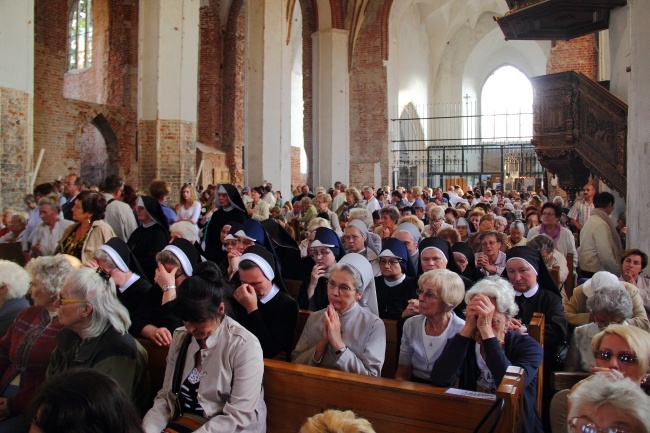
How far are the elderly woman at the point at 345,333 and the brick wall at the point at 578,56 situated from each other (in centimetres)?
1633

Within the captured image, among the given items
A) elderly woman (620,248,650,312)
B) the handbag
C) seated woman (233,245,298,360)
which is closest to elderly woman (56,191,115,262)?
seated woman (233,245,298,360)

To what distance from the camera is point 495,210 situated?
38.6ft

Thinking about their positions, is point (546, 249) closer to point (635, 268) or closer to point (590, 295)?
point (635, 268)

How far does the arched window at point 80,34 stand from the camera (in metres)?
21.4

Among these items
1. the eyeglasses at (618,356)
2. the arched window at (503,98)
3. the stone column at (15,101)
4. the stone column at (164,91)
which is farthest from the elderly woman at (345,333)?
the arched window at (503,98)

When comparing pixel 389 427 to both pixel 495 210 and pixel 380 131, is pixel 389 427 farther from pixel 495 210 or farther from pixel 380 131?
pixel 380 131

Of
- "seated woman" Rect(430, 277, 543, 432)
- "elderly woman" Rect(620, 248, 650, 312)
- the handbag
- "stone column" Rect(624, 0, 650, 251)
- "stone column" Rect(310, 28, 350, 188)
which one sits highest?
"stone column" Rect(310, 28, 350, 188)

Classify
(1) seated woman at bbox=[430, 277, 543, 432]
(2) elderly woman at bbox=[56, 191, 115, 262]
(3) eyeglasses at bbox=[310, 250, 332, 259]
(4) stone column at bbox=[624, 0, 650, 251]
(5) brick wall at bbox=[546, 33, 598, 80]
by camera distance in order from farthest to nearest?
(5) brick wall at bbox=[546, 33, 598, 80] → (4) stone column at bbox=[624, 0, 650, 251] → (2) elderly woman at bbox=[56, 191, 115, 262] → (3) eyeglasses at bbox=[310, 250, 332, 259] → (1) seated woman at bbox=[430, 277, 543, 432]

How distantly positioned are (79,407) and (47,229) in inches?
234

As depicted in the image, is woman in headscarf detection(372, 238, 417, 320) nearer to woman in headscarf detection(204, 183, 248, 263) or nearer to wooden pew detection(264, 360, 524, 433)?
wooden pew detection(264, 360, 524, 433)

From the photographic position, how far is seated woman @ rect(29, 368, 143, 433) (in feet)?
5.47

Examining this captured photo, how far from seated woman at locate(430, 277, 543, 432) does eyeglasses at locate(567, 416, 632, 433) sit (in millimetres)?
1112

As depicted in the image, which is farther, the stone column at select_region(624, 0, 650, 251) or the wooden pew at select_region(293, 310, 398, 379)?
the stone column at select_region(624, 0, 650, 251)

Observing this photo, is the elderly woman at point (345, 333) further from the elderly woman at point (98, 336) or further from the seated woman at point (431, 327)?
the elderly woman at point (98, 336)
